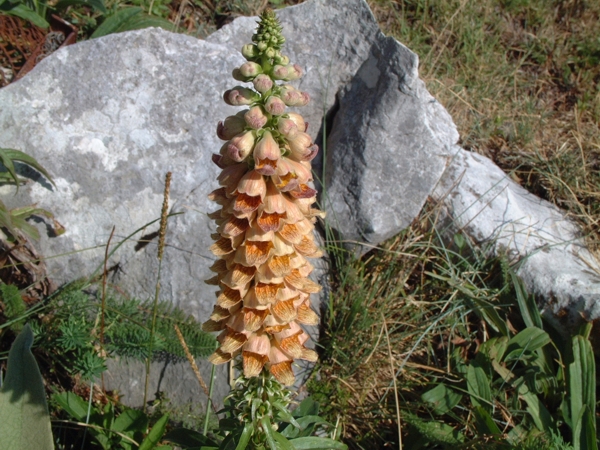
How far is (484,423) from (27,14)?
13.8 feet

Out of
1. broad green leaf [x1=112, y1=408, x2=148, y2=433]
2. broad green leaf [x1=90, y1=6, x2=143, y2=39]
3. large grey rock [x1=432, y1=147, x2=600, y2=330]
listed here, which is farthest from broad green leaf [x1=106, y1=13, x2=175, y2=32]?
broad green leaf [x1=112, y1=408, x2=148, y2=433]

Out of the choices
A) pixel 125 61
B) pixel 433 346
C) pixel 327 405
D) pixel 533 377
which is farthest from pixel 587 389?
pixel 125 61

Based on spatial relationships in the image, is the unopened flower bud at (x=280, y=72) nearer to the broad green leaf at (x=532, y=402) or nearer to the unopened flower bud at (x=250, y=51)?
the unopened flower bud at (x=250, y=51)

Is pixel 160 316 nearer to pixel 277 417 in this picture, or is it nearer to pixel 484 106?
pixel 277 417

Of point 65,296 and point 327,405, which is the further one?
point 327,405

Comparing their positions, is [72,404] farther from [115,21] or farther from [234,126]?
[115,21]

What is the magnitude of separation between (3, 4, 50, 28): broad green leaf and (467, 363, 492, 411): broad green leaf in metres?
3.92

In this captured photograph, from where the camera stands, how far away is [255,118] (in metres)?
1.87

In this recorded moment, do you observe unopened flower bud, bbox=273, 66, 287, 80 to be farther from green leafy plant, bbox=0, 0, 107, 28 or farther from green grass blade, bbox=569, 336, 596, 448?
green leafy plant, bbox=0, 0, 107, 28

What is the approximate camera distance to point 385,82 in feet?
13.4

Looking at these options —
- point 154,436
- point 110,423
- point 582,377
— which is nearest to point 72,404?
point 110,423

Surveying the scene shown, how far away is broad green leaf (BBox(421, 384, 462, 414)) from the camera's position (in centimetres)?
341

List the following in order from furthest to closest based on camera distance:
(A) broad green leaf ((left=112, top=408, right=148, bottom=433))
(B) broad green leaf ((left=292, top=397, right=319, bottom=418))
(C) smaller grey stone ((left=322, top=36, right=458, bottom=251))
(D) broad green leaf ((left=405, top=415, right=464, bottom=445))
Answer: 1. (C) smaller grey stone ((left=322, top=36, right=458, bottom=251))
2. (D) broad green leaf ((left=405, top=415, right=464, bottom=445))
3. (A) broad green leaf ((left=112, top=408, right=148, bottom=433))
4. (B) broad green leaf ((left=292, top=397, right=319, bottom=418))

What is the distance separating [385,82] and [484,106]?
4.60ft
